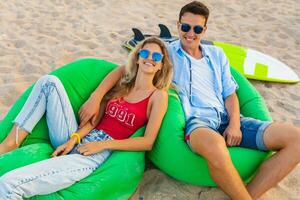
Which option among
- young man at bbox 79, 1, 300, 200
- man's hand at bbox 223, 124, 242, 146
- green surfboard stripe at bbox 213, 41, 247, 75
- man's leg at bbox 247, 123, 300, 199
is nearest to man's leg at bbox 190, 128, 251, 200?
young man at bbox 79, 1, 300, 200

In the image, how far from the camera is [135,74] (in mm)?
3086

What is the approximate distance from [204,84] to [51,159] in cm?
121

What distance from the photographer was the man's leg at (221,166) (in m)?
2.49

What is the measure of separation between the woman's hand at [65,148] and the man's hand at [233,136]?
1.00 metres

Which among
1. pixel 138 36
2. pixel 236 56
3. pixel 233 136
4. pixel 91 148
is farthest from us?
pixel 138 36

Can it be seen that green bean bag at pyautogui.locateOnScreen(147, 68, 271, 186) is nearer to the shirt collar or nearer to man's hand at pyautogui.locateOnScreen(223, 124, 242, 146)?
man's hand at pyautogui.locateOnScreen(223, 124, 242, 146)

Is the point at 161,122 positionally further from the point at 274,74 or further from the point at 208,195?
the point at 274,74

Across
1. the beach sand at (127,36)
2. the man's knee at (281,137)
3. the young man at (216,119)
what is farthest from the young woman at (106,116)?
the man's knee at (281,137)

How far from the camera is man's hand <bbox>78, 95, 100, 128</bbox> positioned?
9.70 ft

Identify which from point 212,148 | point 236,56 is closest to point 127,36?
point 236,56

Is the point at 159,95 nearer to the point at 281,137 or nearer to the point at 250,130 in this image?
the point at 250,130

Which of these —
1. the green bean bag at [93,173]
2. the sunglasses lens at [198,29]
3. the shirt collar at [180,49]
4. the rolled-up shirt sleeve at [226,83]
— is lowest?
the green bean bag at [93,173]

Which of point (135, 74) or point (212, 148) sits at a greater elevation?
point (135, 74)

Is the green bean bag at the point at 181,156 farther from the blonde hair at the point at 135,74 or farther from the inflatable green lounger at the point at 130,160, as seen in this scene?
the blonde hair at the point at 135,74
